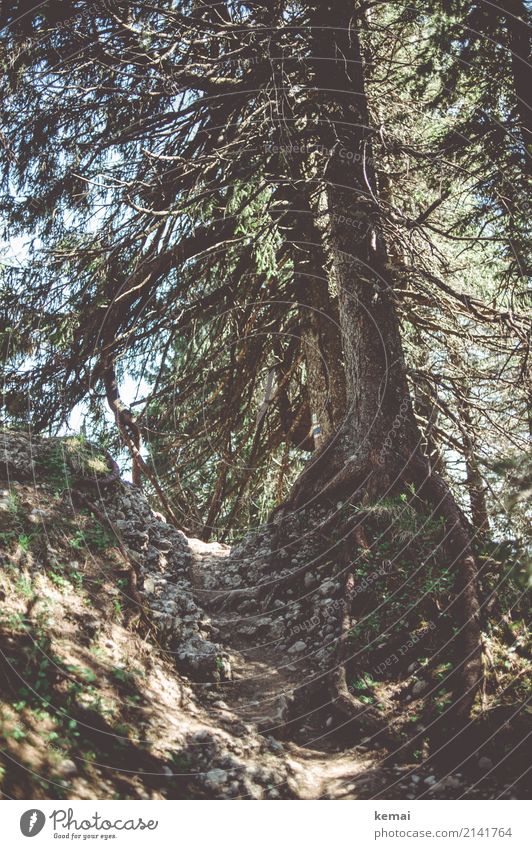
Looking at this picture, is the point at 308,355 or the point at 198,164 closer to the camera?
the point at 198,164

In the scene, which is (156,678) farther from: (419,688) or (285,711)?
(419,688)

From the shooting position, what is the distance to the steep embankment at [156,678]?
3.70m

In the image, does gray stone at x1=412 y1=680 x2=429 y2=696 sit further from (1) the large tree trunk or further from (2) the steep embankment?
(1) the large tree trunk

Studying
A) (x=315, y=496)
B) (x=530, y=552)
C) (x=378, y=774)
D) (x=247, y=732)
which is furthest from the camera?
(x=315, y=496)

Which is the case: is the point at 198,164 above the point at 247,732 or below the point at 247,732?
above

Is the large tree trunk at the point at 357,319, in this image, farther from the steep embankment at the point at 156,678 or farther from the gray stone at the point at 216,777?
the gray stone at the point at 216,777

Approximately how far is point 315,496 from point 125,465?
4955mm

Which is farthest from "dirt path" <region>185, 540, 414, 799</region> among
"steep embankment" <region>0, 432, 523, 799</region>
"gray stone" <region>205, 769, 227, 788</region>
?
"gray stone" <region>205, 769, 227, 788</region>

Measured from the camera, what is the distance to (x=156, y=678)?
15.7ft

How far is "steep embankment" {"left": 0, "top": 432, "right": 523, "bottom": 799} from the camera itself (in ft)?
12.1

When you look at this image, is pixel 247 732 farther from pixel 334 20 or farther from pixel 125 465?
pixel 334 20

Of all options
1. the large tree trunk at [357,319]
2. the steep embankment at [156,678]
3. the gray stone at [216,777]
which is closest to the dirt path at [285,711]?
the steep embankment at [156,678]


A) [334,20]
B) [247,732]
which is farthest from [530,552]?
[334,20]

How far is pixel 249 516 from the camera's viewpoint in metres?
12.6
